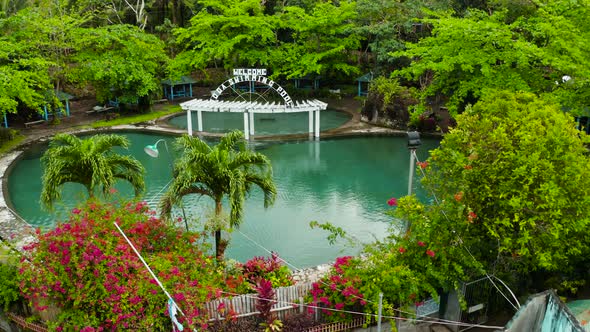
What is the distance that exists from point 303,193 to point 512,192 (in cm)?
1122

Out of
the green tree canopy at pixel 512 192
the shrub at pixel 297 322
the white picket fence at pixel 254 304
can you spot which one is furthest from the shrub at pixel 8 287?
the green tree canopy at pixel 512 192

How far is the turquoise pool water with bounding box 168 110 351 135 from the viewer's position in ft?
94.1

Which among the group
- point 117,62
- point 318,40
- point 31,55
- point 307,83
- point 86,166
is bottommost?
point 86,166

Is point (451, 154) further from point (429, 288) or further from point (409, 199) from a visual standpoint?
point (429, 288)

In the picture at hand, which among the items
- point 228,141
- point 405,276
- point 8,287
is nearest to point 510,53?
point 228,141

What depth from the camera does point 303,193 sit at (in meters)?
19.8

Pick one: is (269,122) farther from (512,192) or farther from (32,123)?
(512,192)

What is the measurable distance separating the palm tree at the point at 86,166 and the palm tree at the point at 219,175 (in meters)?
2.06

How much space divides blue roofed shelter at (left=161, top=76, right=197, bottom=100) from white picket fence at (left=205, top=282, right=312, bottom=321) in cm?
2691

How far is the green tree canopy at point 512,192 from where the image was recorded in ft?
30.0

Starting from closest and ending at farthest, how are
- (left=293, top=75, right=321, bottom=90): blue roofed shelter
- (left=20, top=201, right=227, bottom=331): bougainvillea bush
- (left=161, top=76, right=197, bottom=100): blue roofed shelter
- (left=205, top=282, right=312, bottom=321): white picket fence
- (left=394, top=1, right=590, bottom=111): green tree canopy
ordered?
(left=20, top=201, right=227, bottom=331): bougainvillea bush < (left=205, top=282, right=312, bottom=321): white picket fence < (left=394, top=1, right=590, bottom=111): green tree canopy < (left=161, top=76, right=197, bottom=100): blue roofed shelter < (left=293, top=75, right=321, bottom=90): blue roofed shelter

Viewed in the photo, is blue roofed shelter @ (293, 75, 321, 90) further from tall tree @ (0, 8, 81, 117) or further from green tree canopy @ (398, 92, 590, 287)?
green tree canopy @ (398, 92, 590, 287)

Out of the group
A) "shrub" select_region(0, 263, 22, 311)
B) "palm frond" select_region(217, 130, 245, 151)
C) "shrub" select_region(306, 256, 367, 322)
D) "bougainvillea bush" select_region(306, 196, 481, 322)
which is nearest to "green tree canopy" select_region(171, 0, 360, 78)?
"palm frond" select_region(217, 130, 245, 151)

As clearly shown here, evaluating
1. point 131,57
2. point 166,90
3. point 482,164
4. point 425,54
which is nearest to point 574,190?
point 482,164
